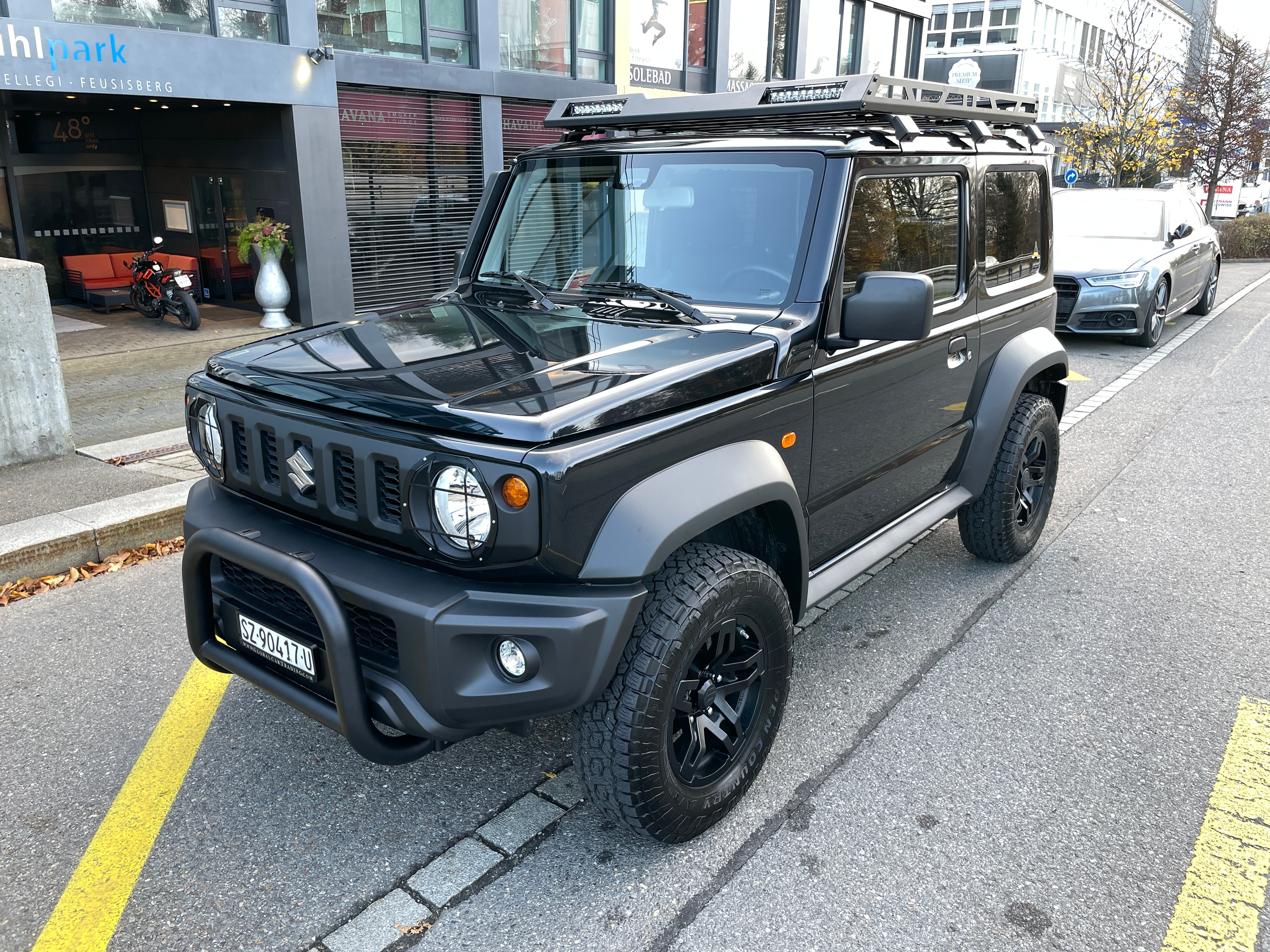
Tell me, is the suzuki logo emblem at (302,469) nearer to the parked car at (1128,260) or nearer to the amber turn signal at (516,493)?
the amber turn signal at (516,493)

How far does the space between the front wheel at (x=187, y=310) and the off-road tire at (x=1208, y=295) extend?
1341 cm

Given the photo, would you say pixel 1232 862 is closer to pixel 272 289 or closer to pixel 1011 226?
pixel 1011 226

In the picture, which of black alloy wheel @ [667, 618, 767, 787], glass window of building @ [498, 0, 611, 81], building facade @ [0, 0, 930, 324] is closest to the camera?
black alloy wheel @ [667, 618, 767, 787]

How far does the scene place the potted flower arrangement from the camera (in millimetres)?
12453

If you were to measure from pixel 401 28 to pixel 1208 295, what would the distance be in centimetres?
1179

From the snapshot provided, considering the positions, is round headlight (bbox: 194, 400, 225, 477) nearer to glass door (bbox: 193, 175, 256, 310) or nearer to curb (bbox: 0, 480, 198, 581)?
curb (bbox: 0, 480, 198, 581)

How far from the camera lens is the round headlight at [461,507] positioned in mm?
2350

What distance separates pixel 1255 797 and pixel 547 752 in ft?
7.39

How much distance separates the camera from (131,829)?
296 cm

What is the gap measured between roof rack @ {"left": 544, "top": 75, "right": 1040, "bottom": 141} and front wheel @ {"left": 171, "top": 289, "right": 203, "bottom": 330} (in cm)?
956

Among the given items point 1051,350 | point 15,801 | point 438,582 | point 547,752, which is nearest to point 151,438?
point 15,801

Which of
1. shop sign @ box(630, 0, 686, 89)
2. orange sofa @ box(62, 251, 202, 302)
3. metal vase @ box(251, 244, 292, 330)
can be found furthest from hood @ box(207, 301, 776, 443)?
shop sign @ box(630, 0, 686, 89)

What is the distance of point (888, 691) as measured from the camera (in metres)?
3.76

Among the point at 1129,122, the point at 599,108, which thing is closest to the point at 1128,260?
the point at 599,108
